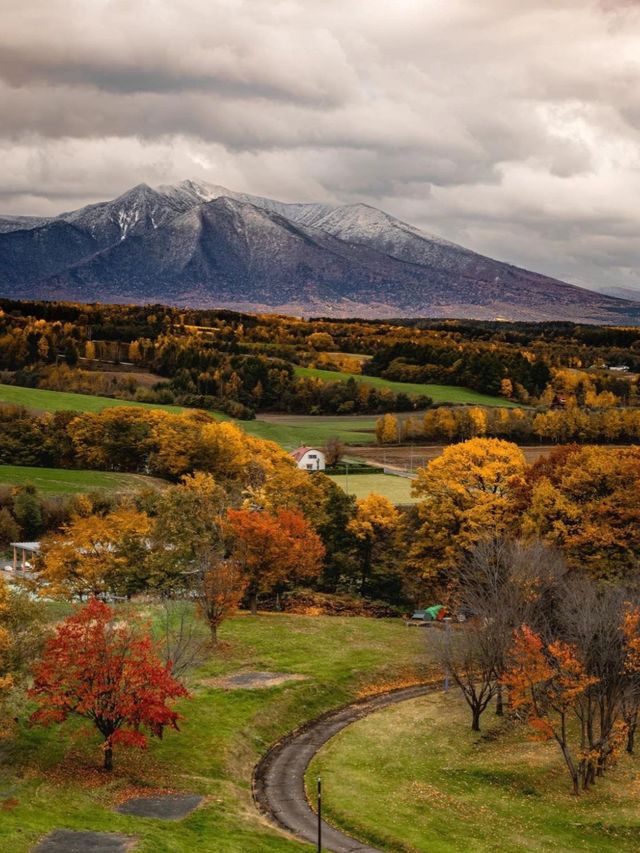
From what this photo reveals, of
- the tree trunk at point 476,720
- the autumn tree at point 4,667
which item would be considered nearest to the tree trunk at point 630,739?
the tree trunk at point 476,720

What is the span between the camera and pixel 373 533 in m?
81.9

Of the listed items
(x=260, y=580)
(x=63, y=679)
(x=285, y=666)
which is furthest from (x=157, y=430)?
(x=63, y=679)

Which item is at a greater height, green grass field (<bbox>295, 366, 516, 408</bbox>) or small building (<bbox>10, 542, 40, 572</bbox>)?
green grass field (<bbox>295, 366, 516, 408</bbox>)

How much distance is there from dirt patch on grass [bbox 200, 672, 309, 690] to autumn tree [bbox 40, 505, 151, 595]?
15.1 metres

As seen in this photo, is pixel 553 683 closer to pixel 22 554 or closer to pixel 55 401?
pixel 22 554

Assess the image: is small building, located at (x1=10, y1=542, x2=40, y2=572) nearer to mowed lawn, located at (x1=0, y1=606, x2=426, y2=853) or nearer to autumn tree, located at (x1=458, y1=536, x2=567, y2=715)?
mowed lawn, located at (x1=0, y1=606, x2=426, y2=853)

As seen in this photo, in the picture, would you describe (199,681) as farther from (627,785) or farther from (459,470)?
(459,470)

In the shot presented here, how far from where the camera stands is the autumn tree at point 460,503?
240 ft

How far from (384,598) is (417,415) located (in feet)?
302

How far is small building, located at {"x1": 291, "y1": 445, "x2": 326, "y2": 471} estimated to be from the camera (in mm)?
131800

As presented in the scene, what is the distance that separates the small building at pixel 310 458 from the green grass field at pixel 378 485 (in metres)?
7.98

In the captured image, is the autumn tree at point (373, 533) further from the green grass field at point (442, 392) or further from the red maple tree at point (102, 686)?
the green grass field at point (442, 392)

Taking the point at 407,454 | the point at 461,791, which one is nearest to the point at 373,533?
the point at 461,791

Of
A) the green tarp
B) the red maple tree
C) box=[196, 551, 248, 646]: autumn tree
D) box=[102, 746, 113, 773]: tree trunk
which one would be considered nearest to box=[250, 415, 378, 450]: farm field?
the green tarp
